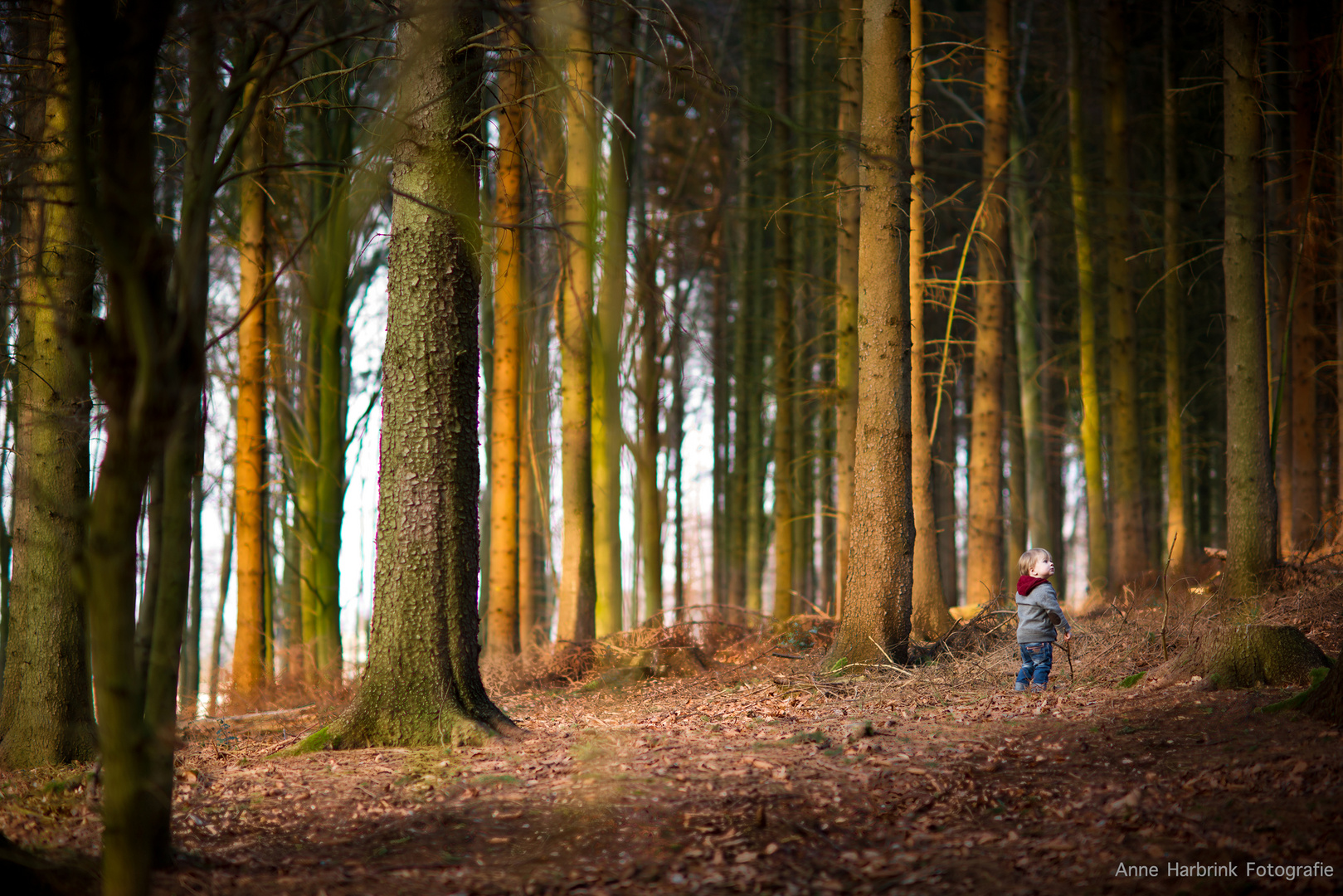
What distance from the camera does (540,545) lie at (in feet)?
78.1

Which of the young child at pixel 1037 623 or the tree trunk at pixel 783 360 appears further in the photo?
the tree trunk at pixel 783 360

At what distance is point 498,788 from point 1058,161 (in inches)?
647

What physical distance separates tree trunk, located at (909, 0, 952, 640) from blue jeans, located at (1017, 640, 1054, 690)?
8.07ft

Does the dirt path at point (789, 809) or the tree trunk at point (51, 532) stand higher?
the tree trunk at point (51, 532)

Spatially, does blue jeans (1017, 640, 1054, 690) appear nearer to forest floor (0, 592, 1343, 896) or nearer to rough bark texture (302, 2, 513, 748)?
forest floor (0, 592, 1343, 896)

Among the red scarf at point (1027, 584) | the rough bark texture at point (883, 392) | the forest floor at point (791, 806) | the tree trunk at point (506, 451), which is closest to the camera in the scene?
→ the forest floor at point (791, 806)

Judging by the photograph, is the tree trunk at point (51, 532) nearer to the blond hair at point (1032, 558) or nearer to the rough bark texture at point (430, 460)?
the rough bark texture at point (430, 460)

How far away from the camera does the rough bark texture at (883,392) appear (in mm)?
7910

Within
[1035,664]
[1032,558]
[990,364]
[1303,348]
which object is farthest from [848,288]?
[1303,348]

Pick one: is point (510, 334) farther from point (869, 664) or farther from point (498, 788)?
point (498, 788)

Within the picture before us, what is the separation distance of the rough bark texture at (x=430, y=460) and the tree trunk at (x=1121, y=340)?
1105 cm

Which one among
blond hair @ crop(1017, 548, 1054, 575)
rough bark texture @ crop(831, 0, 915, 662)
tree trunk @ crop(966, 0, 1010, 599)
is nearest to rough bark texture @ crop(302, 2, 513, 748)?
rough bark texture @ crop(831, 0, 915, 662)

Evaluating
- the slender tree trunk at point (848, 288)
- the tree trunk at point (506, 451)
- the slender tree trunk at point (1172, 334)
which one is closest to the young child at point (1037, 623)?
the slender tree trunk at point (848, 288)

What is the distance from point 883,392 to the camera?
26.1 feet
